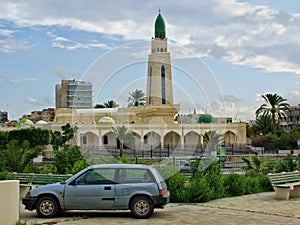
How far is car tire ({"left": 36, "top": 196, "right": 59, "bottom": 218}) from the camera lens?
373 inches

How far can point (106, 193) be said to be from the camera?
369 inches

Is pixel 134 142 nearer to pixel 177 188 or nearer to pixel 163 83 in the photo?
pixel 163 83

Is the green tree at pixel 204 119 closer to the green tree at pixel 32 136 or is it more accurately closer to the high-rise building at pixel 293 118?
the green tree at pixel 32 136

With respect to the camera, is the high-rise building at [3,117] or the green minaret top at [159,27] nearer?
the green minaret top at [159,27]

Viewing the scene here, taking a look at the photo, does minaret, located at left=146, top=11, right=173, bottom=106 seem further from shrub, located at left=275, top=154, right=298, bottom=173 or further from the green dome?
shrub, located at left=275, top=154, right=298, bottom=173

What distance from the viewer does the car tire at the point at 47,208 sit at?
948cm

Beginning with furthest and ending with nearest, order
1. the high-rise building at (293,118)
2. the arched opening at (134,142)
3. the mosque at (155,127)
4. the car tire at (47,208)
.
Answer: the high-rise building at (293,118), the mosque at (155,127), the arched opening at (134,142), the car tire at (47,208)

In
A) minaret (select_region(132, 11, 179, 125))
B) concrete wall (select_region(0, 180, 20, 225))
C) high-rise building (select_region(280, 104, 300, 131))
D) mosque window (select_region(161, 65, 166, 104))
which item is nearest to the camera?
concrete wall (select_region(0, 180, 20, 225))

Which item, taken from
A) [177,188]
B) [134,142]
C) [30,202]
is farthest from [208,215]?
[134,142]

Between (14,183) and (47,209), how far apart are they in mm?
1526

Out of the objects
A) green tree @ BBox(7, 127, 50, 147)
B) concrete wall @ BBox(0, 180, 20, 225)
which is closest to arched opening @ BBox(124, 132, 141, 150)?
green tree @ BBox(7, 127, 50, 147)

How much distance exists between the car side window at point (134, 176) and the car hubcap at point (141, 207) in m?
0.45

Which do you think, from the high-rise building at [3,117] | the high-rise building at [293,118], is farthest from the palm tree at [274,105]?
the high-rise building at [3,117]

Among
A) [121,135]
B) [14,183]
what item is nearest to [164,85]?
[121,135]
